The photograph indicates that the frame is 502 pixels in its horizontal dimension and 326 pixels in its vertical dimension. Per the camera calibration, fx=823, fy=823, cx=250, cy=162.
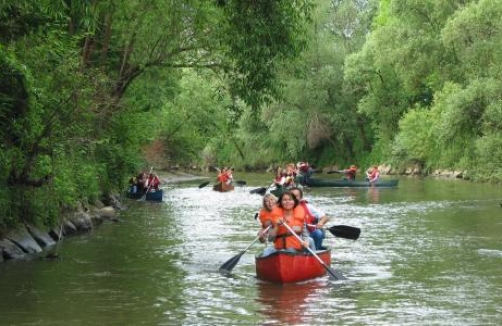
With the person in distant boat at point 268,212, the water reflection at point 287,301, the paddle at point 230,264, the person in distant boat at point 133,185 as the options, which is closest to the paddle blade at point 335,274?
the water reflection at point 287,301

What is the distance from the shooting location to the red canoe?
41.5 feet

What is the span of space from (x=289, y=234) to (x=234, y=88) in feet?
16.2

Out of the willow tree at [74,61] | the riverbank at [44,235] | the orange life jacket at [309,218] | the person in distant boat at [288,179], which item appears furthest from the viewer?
the person in distant boat at [288,179]

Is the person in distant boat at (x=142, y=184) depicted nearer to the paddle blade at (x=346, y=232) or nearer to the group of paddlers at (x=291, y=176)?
the group of paddlers at (x=291, y=176)

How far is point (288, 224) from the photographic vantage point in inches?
518

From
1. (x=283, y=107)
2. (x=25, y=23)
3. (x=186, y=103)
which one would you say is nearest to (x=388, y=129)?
(x=283, y=107)

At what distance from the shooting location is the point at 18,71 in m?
13.2

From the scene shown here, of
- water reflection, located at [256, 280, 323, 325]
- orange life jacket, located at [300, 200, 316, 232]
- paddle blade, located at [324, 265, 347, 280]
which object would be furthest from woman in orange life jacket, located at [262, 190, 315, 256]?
orange life jacket, located at [300, 200, 316, 232]

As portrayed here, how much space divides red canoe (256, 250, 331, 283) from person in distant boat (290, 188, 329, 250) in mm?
805

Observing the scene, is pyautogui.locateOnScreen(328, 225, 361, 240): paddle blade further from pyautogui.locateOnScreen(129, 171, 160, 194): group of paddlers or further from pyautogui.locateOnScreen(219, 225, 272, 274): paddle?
pyautogui.locateOnScreen(129, 171, 160, 194): group of paddlers

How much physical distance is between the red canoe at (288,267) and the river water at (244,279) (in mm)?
171

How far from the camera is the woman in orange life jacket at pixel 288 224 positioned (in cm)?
1311

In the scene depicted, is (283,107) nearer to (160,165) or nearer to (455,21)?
(160,165)

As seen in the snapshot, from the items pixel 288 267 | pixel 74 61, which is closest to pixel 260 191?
pixel 74 61
